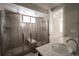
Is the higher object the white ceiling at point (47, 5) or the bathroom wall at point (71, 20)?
the white ceiling at point (47, 5)

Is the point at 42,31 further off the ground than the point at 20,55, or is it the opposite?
the point at 42,31

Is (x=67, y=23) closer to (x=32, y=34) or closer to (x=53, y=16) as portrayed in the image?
(x=53, y=16)

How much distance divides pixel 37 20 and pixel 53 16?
29 cm

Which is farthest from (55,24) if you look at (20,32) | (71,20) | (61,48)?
(20,32)

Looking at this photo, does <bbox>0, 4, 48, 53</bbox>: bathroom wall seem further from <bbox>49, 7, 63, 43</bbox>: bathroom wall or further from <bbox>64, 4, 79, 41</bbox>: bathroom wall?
<bbox>64, 4, 79, 41</bbox>: bathroom wall

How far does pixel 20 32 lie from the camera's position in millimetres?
1531

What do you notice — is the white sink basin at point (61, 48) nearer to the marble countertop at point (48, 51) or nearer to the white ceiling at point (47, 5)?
the marble countertop at point (48, 51)

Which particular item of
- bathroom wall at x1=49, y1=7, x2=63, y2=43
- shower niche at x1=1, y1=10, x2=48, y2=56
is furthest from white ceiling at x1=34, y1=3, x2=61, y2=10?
shower niche at x1=1, y1=10, x2=48, y2=56

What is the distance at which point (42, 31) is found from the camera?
5.28 feet

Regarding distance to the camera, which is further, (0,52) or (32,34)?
(32,34)

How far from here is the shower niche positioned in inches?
57.1

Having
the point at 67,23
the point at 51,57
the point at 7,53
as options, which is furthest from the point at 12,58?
the point at 67,23

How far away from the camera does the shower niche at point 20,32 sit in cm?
145

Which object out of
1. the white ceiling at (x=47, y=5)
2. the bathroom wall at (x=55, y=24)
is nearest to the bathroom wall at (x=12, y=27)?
the white ceiling at (x=47, y=5)
